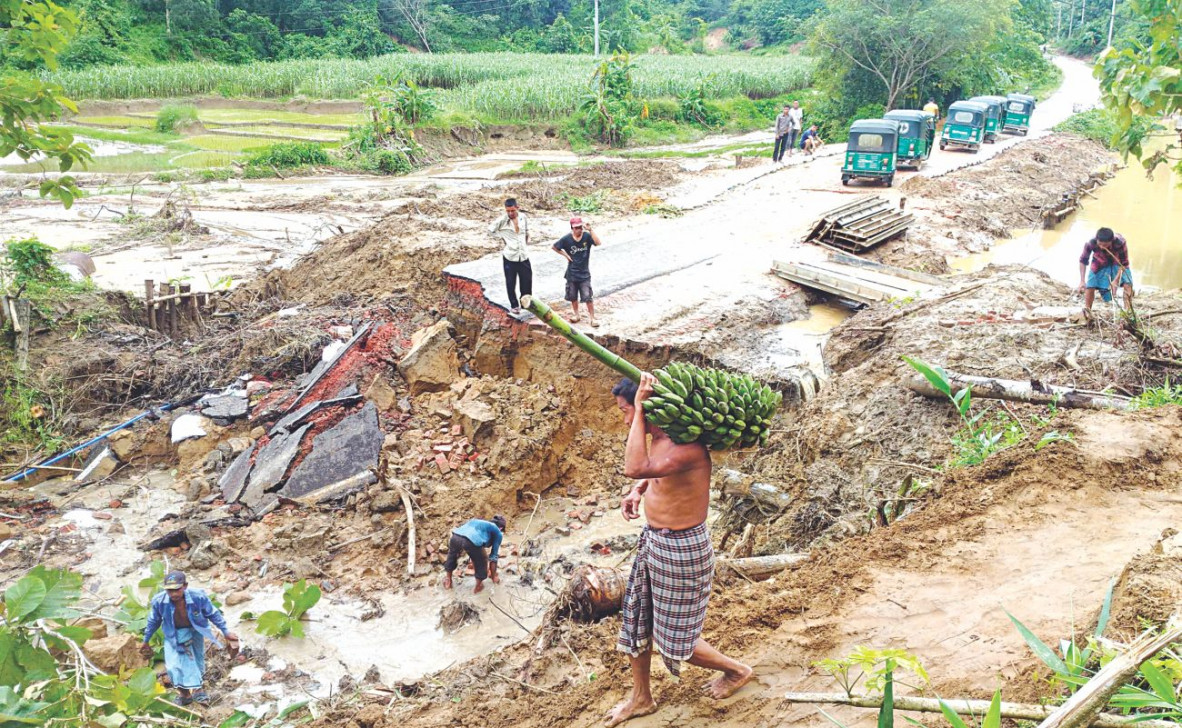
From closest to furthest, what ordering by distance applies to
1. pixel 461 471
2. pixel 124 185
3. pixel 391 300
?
pixel 461 471 → pixel 391 300 → pixel 124 185

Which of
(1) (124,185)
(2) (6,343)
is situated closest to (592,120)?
(1) (124,185)

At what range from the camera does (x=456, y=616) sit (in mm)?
7438

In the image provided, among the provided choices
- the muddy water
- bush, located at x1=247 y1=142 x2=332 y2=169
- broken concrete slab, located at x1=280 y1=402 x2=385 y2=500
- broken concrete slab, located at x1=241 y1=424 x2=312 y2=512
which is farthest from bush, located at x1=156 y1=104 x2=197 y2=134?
the muddy water

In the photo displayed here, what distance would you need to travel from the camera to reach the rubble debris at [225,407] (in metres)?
10.4

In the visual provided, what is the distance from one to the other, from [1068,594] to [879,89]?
3177 centimetres

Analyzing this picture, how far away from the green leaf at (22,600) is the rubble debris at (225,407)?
7676 millimetres

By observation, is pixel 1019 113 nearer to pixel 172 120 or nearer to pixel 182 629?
pixel 172 120

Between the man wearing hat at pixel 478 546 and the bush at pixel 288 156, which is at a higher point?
the bush at pixel 288 156

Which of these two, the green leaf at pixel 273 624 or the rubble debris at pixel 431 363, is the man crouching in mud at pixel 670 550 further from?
the rubble debris at pixel 431 363

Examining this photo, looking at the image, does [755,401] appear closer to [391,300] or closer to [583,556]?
[583,556]

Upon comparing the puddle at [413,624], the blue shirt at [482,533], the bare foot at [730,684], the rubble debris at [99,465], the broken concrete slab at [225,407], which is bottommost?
the puddle at [413,624]

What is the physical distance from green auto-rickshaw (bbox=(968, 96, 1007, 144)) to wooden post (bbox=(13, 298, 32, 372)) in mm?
27941

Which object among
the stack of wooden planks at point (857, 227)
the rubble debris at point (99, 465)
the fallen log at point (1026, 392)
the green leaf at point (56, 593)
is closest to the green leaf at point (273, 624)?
the green leaf at point (56, 593)

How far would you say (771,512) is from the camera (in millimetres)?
6891
